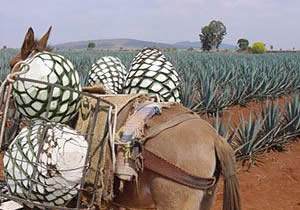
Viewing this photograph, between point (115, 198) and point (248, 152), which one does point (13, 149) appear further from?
point (248, 152)

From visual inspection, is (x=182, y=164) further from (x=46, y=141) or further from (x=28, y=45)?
(x=28, y=45)

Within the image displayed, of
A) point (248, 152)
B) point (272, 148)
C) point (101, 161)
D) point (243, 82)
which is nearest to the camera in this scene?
point (101, 161)

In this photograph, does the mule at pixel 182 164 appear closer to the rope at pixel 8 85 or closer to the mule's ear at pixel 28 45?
the mule's ear at pixel 28 45

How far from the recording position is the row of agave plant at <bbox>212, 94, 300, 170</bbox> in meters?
5.76

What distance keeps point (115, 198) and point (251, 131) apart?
13.4 ft

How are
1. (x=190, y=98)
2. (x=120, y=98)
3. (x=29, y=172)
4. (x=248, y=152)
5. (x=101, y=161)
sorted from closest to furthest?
1. (x=29, y=172)
2. (x=101, y=161)
3. (x=120, y=98)
4. (x=248, y=152)
5. (x=190, y=98)

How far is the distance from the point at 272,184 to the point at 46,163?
3661mm

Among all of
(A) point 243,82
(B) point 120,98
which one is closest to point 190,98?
(A) point 243,82

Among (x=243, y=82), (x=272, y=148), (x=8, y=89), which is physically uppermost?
(x=8, y=89)

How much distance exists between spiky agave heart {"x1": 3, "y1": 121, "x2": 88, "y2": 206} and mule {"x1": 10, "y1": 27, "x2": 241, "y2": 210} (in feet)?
1.00

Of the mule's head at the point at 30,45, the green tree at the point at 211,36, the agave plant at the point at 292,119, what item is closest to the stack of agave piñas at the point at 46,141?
the mule's head at the point at 30,45

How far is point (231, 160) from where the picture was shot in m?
2.16

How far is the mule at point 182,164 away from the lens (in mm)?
2039

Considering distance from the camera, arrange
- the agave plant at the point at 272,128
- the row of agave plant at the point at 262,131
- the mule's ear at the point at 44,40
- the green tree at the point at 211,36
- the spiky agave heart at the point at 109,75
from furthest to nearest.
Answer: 1. the green tree at the point at 211,36
2. the agave plant at the point at 272,128
3. the row of agave plant at the point at 262,131
4. the spiky agave heart at the point at 109,75
5. the mule's ear at the point at 44,40
